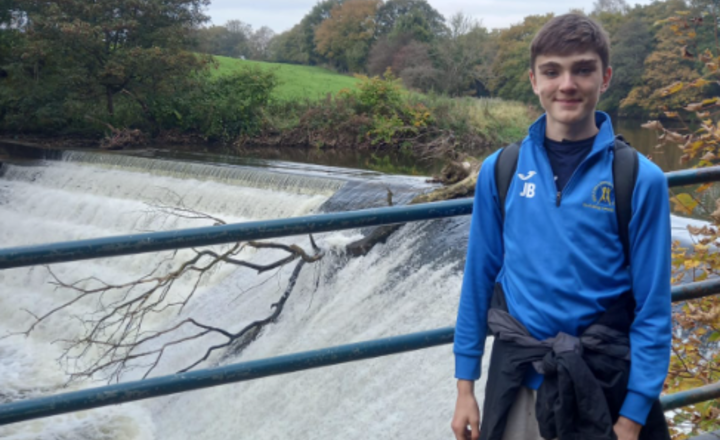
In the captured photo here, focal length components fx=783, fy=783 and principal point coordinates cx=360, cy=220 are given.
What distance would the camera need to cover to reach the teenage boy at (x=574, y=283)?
164cm

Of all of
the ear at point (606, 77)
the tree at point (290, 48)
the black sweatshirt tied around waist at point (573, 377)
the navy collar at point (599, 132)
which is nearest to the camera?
the black sweatshirt tied around waist at point (573, 377)

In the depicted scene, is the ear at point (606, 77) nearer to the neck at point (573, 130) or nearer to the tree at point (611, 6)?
the neck at point (573, 130)

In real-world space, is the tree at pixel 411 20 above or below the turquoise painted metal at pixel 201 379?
above

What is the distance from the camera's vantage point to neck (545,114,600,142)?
70.0 inches

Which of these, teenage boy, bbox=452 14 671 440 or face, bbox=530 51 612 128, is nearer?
teenage boy, bbox=452 14 671 440

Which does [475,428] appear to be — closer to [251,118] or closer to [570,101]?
[570,101]

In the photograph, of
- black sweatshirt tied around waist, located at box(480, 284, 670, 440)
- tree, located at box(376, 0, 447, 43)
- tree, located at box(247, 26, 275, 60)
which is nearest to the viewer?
black sweatshirt tied around waist, located at box(480, 284, 670, 440)

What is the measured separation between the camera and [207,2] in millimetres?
21844

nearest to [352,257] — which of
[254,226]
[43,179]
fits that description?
[254,226]

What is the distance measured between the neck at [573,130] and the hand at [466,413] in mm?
613

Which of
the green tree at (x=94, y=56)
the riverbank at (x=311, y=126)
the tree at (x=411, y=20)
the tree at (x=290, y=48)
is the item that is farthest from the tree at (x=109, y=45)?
the tree at (x=290, y=48)

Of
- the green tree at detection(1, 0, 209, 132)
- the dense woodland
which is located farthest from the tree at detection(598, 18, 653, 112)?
the green tree at detection(1, 0, 209, 132)

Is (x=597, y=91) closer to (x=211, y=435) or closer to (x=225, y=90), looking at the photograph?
(x=211, y=435)

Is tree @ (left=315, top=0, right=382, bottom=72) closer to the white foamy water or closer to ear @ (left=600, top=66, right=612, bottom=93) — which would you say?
the white foamy water
